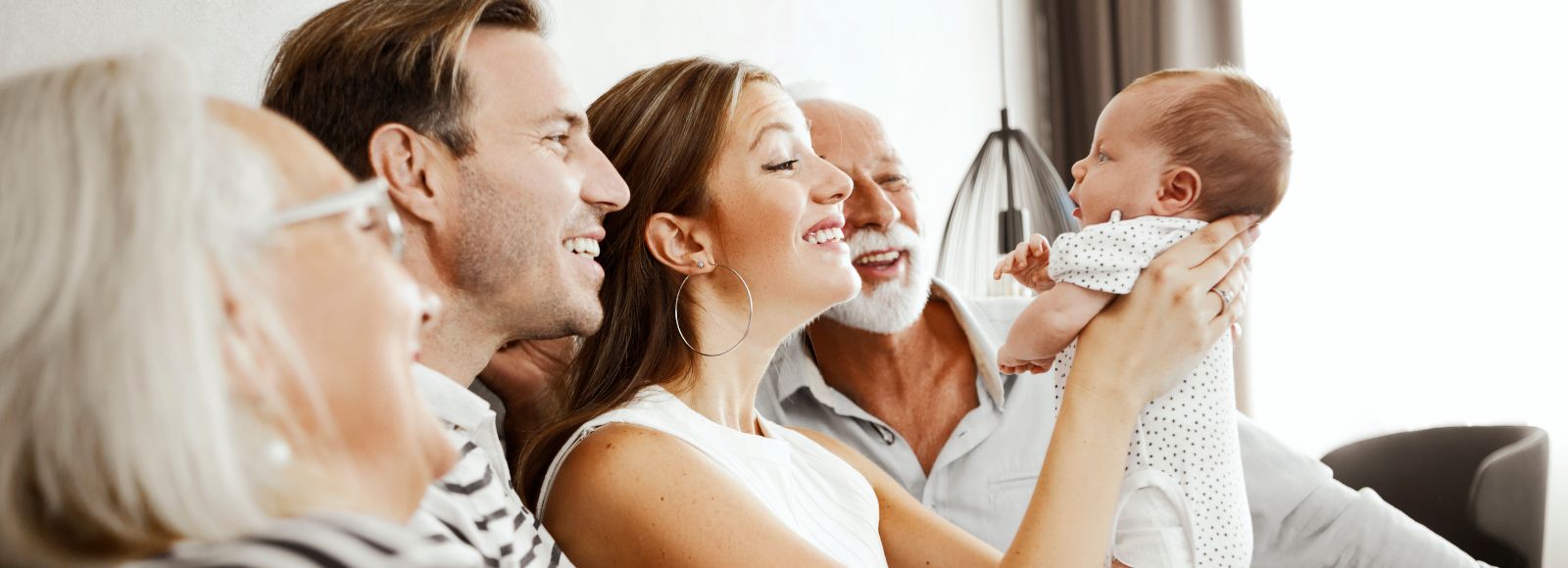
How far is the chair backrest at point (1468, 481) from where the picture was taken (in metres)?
2.01

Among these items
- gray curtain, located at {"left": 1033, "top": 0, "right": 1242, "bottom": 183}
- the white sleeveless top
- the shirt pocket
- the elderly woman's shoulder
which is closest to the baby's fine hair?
the white sleeveless top

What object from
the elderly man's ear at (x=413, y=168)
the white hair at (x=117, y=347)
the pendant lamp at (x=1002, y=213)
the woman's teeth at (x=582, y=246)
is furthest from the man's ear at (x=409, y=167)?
the pendant lamp at (x=1002, y=213)

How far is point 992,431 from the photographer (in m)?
2.17

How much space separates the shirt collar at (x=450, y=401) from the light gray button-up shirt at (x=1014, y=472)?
1074mm

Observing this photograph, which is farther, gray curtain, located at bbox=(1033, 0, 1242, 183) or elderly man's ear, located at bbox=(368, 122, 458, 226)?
gray curtain, located at bbox=(1033, 0, 1242, 183)

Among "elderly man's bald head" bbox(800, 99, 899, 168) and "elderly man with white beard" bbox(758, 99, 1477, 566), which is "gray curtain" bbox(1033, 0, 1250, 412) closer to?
"elderly man with white beard" bbox(758, 99, 1477, 566)

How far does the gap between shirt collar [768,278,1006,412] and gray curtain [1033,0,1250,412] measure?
179cm

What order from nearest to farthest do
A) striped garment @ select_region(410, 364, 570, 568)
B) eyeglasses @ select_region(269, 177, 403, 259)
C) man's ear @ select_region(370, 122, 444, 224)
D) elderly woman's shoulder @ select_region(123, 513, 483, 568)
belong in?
elderly woman's shoulder @ select_region(123, 513, 483, 568) < eyeglasses @ select_region(269, 177, 403, 259) < striped garment @ select_region(410, 364, 570, 568) < man's ear @ select_region(370, 122, 444, 224)

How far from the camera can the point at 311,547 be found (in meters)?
0.60

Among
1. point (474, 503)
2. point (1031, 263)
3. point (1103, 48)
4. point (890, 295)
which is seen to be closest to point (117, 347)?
point (474, 503)

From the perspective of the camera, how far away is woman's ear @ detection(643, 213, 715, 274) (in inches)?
65.1

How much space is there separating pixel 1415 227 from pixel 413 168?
3106 mm

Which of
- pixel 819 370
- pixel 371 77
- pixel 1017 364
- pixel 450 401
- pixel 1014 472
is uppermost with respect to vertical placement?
pixel 371 77

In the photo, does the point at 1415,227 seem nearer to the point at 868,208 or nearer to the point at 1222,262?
the point at 868,208
